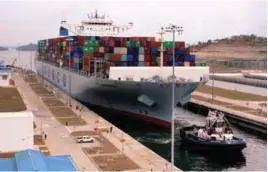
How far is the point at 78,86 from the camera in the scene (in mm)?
60406

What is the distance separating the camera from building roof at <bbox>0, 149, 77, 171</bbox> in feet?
66.9

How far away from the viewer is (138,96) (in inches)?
1807

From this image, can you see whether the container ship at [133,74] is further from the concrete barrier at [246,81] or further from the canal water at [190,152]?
the concrete barrier at [246,81]

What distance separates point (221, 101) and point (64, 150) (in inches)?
1510

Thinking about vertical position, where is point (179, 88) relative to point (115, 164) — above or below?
above

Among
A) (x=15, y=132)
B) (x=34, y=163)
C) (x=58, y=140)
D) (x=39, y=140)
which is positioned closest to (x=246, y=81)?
(x=58, y=140)

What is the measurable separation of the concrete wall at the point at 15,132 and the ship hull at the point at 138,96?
16.3 metres

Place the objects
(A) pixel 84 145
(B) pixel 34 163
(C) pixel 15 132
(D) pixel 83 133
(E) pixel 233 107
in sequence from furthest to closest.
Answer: (E) pixel 233 107 < (D) pixel 83 133 < (A) pixel 84 145 < (C) pixel 15 132 < (B) pixel 34 163

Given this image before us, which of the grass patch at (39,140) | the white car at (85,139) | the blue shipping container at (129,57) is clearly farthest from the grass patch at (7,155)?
the blue shipping container at (129,57)

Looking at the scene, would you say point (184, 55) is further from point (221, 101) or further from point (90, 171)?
point (90, 171)

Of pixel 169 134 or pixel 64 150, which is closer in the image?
pixel 64 150

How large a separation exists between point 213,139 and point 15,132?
16.0 meters

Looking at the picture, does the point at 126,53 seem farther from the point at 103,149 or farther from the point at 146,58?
the point at 103,149

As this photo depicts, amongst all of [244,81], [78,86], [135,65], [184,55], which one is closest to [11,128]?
[135,65]
